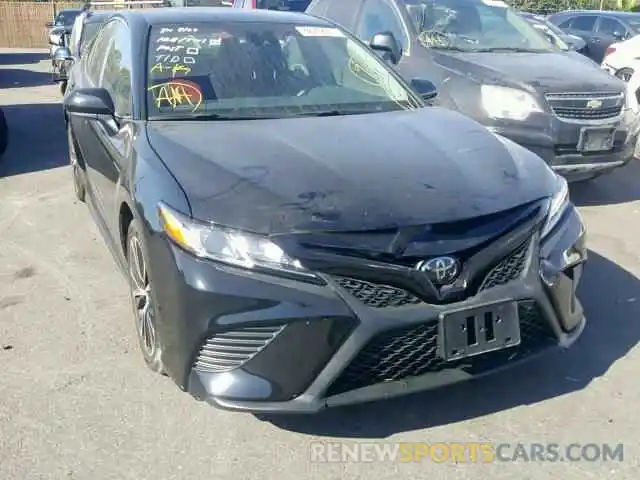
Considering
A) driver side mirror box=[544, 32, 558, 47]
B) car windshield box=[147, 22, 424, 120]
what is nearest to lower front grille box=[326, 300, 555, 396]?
car windshield box=[147, 22, 424, 120]

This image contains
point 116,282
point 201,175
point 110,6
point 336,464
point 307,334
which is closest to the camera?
point 307,334

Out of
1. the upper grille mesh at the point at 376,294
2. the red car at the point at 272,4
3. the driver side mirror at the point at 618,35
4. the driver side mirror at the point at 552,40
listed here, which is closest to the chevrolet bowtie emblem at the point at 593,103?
the driver side mirror at the point at 552,40

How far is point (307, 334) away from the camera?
261 cm

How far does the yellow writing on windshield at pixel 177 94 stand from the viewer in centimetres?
371

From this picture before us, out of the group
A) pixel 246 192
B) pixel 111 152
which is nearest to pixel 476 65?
pixel 111 152

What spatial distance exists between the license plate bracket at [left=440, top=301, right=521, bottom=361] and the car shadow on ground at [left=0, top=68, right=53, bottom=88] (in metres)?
14.4

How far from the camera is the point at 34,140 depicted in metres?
8.97

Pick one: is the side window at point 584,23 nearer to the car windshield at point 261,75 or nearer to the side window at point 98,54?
the car windshield at point 261,75

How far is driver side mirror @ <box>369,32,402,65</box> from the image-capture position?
592cm

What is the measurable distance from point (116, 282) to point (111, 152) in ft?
3.19

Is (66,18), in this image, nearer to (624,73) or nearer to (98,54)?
(624,73)

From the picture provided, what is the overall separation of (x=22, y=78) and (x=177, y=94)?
47.6ft

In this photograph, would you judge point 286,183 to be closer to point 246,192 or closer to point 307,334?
point 246,192

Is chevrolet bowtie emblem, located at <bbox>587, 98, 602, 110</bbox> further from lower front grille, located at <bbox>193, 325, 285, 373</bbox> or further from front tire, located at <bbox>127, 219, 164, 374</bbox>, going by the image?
lower front grille, located at <bbox>193, 325, 285, 373</bbox>
